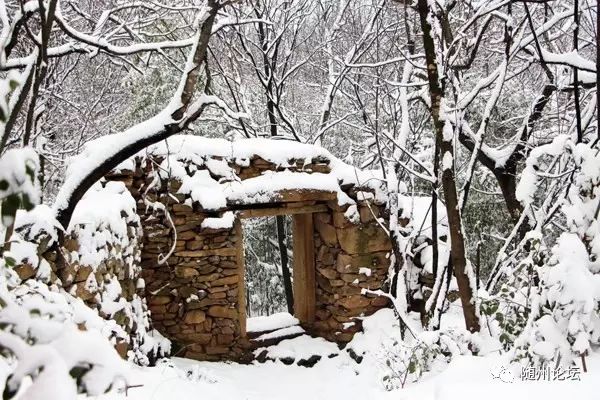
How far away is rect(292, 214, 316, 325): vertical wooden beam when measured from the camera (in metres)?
6.39

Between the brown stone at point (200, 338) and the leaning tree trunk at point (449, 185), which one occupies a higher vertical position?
the leaning tree trunk at point (449, 185)

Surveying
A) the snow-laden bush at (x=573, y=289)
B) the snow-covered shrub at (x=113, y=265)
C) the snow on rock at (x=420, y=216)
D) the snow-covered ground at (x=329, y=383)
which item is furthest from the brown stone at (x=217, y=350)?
the snow-laden bush at (x=573, y=289)

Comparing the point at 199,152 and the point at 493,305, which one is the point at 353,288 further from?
the point at 493,305

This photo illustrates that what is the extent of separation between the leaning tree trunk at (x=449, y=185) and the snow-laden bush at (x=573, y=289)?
26.0 inches

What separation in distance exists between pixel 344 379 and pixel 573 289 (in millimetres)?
3718

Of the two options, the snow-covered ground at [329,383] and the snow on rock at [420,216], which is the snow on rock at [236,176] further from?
the snow-covered ground at [329,383]

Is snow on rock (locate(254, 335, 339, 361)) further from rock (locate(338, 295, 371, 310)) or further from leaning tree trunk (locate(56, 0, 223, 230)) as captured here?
leaning tree trunk (locate(56, 0, 223, 230))

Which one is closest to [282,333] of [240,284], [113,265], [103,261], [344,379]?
[240,284]

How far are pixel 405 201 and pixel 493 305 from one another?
3477 mm

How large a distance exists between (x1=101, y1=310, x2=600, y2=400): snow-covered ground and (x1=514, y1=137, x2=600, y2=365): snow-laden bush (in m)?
0.11

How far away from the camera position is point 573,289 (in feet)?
6.31

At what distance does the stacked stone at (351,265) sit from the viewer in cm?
589

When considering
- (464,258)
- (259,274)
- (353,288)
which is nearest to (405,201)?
(353,288)

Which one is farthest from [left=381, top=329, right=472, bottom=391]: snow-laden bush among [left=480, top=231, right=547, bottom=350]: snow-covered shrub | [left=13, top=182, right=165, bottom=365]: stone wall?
[left=13, top=182, right=165, bottom=365]: stone wall
